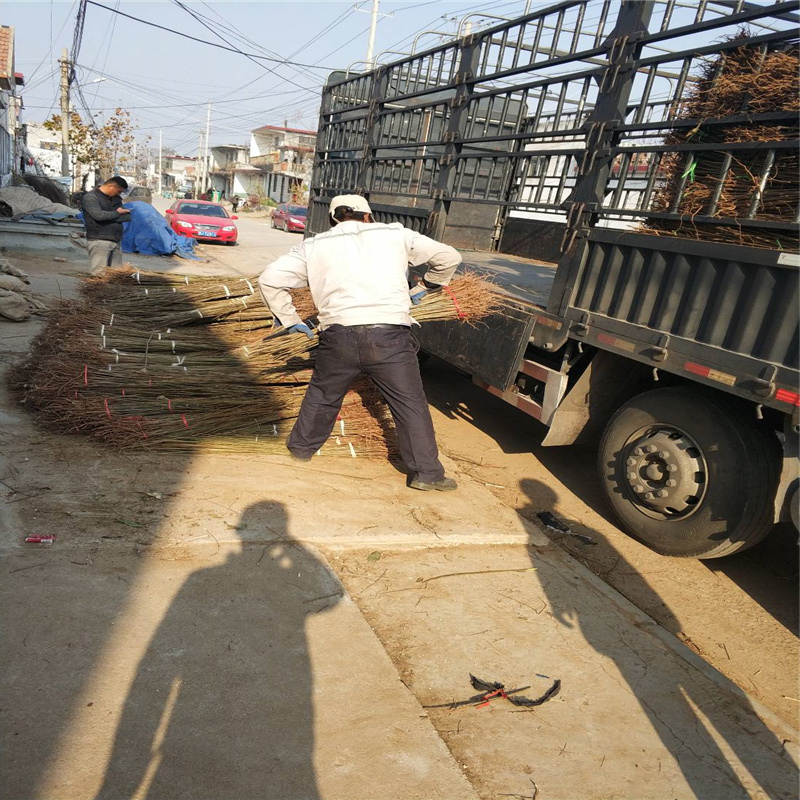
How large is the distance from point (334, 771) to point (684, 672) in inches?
62.5

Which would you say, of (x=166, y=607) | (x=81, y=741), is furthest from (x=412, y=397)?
(x=81, y=741)

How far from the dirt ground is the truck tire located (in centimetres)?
29

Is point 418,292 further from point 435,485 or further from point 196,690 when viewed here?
point 196,690

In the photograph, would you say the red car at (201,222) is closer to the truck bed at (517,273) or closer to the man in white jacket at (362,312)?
the truck bed at (517,273)

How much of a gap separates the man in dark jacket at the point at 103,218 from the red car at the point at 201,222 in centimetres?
1231

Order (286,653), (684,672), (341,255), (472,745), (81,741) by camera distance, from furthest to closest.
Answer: (341,255) < (684,672) < (286,653) < (472,745) < (81,741)

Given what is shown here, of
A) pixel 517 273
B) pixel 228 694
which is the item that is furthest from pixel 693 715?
pixel 517 273

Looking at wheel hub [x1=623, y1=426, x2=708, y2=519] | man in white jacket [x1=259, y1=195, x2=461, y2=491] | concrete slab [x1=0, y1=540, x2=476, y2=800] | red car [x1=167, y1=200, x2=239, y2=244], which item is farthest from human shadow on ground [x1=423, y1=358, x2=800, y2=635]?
red car [x1=167, y1=200, x2=239, y2=244]

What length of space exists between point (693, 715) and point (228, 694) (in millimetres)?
1750

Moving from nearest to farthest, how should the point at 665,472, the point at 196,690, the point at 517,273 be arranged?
the point at 196,690
the point at 665,472
the point at 517,273

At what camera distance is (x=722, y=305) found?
315 centimetres

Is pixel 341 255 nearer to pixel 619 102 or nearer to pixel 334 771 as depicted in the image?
pixel 619 102

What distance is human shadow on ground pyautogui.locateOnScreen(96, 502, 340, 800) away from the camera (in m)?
1.88

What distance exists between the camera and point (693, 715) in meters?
2.45
